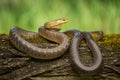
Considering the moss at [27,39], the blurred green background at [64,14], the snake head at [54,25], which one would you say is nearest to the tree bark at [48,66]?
the moss at [27,39]

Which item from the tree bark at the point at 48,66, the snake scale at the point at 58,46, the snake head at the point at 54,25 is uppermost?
the snake head at the point at 54,25

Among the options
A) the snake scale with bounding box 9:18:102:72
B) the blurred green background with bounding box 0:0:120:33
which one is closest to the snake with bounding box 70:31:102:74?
the snake scale with bounding box 9:18:102:72

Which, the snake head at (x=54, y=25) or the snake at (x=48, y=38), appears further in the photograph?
the snake head at (x=54, y=25)

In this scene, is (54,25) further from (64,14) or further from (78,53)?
(64,14)

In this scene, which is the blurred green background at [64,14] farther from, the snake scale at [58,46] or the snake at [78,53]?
the snake at [78,53]

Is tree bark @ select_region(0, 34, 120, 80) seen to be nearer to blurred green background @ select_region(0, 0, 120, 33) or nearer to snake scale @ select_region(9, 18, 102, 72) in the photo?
snake scale @ select_region(9, 18, 102, 72)

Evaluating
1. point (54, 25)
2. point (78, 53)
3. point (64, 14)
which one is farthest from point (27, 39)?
point (64, 14)
